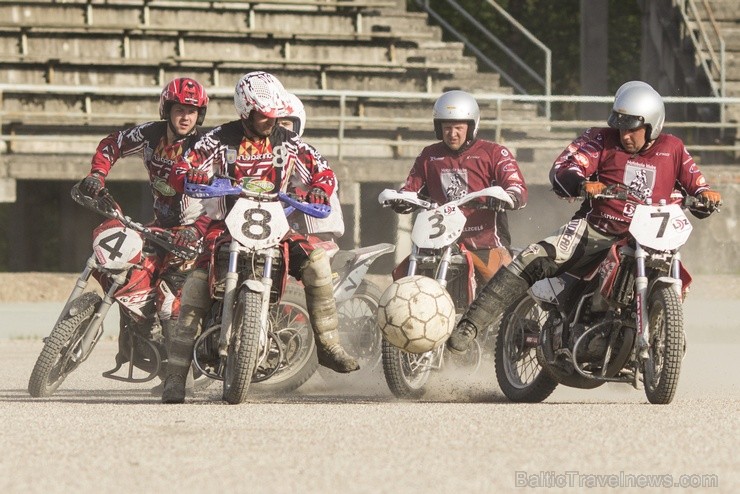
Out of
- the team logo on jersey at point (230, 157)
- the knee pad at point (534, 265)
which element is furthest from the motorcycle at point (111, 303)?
the knee pad at point (534, 265)

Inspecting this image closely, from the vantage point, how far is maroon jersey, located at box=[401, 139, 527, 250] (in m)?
10.9

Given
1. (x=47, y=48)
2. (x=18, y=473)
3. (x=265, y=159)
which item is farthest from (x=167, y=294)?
(x=47, y=48)

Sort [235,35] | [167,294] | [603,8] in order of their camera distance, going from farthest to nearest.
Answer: [603,8], [235,35], [167,294]

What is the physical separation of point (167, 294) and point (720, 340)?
781 cm

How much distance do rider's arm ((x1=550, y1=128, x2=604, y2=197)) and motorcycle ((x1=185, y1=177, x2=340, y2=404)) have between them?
1244 mm

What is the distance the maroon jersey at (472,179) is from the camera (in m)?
10.9

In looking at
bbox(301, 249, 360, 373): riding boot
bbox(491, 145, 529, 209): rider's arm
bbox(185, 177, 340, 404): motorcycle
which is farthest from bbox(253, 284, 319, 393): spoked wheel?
bbox(491, 145, 529, 209): rider's arm

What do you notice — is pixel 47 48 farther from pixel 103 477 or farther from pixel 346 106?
pixel 103 477

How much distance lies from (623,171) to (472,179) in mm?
1715

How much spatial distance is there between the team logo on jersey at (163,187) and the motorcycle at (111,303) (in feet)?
1.18

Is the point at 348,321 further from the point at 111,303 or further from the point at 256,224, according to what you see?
the point at 256,224

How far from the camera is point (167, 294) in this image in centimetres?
998

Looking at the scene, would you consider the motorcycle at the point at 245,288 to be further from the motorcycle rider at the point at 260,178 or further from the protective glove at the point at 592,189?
the protective glove at the point at 592,189

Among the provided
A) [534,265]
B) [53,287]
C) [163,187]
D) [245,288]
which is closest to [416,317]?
[534,265]
